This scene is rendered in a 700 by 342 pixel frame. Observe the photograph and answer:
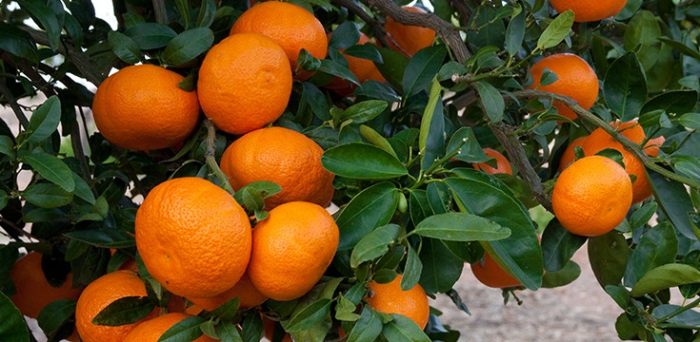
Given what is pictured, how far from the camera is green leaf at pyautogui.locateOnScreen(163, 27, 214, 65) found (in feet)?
2.74

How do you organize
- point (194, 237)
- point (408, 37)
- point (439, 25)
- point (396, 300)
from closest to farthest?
point (194, 237) → point (396, 300) → point (439, 25) → point (408, 37)

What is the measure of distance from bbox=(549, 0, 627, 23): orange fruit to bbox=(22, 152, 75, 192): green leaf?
68 cm

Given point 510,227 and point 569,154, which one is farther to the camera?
point 569,154

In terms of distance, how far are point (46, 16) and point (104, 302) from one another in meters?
0.33

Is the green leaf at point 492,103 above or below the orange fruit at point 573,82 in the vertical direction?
above

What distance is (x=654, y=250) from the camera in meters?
0.85

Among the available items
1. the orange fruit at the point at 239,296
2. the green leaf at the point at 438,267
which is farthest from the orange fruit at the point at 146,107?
the green leaf at the point at 438,267

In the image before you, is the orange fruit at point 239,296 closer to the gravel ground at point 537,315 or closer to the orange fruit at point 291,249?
the orange fruit at point 291,249

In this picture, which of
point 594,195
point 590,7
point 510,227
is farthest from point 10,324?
point 590,7

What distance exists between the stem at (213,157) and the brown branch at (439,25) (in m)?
0.31

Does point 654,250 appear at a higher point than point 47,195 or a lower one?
lower

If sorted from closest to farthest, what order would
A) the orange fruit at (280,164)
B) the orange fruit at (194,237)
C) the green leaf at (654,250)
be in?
the orange fruit at (194,237) → the orange fruit at (280,164) → the green leaf at (654,250)

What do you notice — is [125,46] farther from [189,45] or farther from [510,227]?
[510,227]

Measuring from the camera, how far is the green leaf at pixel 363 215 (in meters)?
0.72
